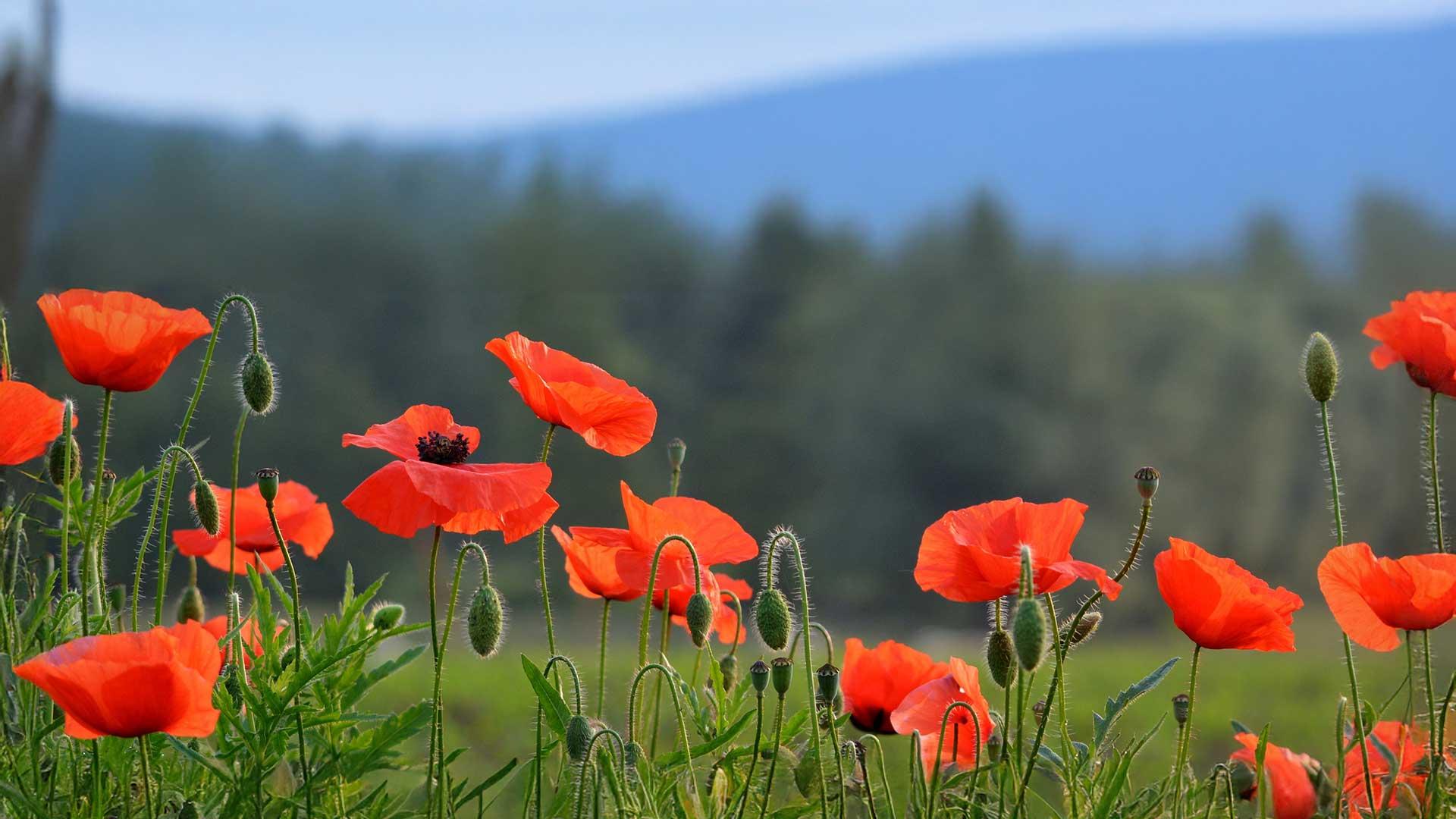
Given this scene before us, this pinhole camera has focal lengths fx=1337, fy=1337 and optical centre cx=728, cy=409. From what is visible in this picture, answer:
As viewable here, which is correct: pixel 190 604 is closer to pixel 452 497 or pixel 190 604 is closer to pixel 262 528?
pixel 262 528

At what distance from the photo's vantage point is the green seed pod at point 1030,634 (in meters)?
0.81

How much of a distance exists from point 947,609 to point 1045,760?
21.2 m

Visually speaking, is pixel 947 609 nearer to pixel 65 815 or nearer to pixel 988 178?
pixel 988 178

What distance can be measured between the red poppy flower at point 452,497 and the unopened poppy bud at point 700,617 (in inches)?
5.1

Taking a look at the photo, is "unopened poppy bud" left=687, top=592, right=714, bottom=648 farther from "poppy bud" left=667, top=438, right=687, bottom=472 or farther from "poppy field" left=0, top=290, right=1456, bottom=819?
"poppy bud" left=667, top=438, right=687, bottom=472

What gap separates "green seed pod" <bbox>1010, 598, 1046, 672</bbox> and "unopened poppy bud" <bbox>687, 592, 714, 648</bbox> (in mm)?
260

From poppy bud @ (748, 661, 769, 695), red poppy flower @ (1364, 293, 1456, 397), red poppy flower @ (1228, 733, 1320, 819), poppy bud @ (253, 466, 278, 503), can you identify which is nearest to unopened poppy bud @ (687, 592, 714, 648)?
poppy bud @ (748, 661, 769, 695)

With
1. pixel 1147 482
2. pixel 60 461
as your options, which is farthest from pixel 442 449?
pixel 1147 482

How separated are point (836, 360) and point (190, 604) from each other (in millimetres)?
21898

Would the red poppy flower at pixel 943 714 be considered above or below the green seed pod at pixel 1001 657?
below

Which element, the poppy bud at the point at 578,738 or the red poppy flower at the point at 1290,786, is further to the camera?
the red poppy flower at the point at 1290,786

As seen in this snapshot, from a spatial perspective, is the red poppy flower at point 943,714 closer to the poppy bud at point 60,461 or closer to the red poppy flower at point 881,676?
the red poppy flower at point 881,676

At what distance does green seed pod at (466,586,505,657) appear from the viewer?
41.6 inches

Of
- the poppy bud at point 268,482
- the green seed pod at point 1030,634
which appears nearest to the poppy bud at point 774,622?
the green seed pod at point 1030,634
